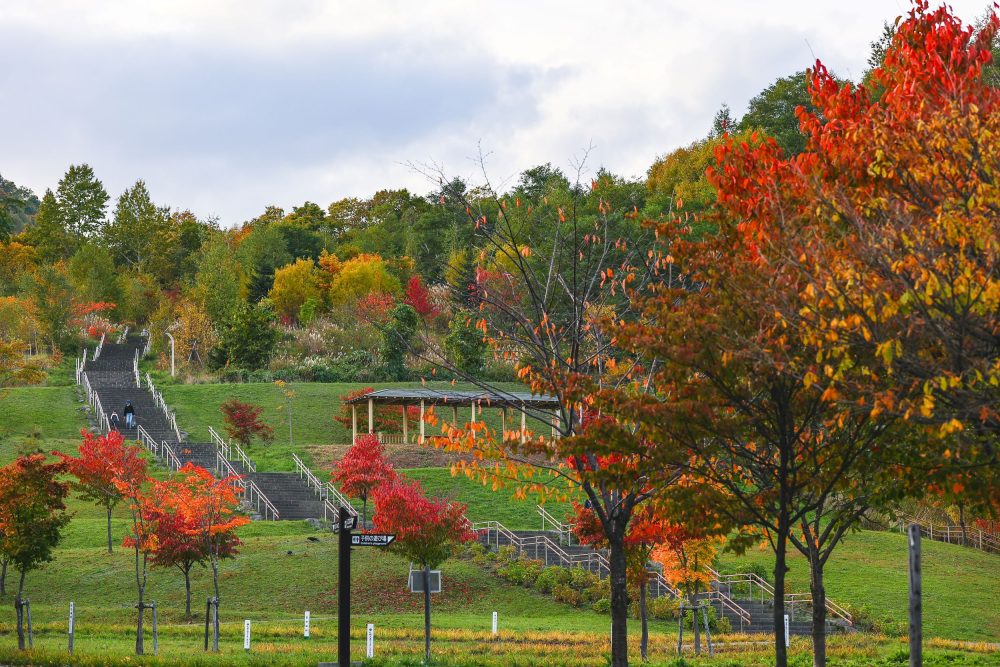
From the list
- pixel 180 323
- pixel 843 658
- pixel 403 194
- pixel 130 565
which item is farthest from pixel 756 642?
pixel 403 194

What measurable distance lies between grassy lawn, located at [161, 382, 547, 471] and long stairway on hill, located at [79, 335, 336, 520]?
3.63 ft

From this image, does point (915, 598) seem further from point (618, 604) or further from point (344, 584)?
point (344, 584)

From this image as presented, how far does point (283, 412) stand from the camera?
5291cm

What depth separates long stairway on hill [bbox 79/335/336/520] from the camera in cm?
3653

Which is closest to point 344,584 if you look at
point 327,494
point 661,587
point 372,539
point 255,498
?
point 372,539

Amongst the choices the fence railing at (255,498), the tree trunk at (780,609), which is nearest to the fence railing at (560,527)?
the fence railing at (255,498)

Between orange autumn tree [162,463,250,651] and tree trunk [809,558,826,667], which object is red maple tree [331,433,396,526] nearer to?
orange autumn tree [162,463,250,651]

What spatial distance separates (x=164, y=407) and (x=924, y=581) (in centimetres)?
3363

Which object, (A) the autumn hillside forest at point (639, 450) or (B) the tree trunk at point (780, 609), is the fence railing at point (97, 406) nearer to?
(A) the autumn hillside forest at point (639, 450)

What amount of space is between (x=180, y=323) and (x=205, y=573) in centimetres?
3977

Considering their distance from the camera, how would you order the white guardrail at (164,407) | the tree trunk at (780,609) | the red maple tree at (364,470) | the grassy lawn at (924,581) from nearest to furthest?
the tree trunk at (780,609)
the grassy lawn at (924,581)
the red maple tree at (364,470)
the white guardrail at (164,407)

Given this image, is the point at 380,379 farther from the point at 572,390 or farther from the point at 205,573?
the point at 572,390

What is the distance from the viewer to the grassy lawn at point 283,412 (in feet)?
156

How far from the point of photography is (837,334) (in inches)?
389
